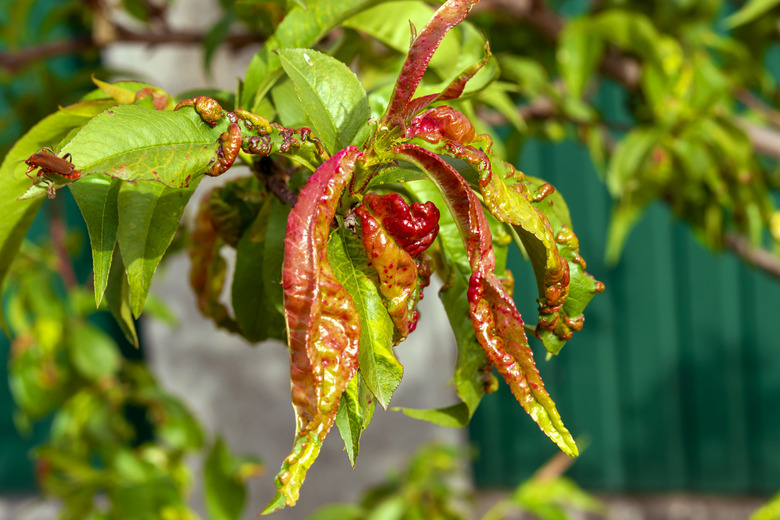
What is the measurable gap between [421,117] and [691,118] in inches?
25.1

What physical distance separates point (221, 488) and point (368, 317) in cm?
66

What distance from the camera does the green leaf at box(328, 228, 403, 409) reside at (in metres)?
0.25

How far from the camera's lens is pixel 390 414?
5.65ft

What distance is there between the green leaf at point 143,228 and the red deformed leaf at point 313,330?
0.27 ft

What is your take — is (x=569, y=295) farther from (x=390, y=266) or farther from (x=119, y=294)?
(x=119, y=294)

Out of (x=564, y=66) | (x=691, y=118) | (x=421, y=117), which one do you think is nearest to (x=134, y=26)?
(x=564, y=66)

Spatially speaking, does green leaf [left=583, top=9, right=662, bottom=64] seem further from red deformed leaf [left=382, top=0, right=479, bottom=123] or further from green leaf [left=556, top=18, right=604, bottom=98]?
red deformed leaf [left=382, top=0, right=479, bottom=123]

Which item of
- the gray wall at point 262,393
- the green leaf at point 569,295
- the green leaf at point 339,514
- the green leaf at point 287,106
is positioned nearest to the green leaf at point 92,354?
the green leaf at point 339,514

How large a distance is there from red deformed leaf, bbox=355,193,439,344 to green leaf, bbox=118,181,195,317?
0.26 ft

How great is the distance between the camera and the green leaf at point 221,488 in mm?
836

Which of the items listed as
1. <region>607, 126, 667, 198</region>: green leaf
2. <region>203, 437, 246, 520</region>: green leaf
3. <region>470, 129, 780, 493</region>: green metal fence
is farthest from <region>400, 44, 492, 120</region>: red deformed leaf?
<region>470, 129, 780, 493</region>: green metal fence

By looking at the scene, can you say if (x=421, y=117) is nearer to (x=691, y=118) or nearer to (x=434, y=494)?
(x=691, y=118)

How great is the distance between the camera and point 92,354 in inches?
40.8

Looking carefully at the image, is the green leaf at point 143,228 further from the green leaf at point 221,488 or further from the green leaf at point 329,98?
the green leaf at point 221,488
